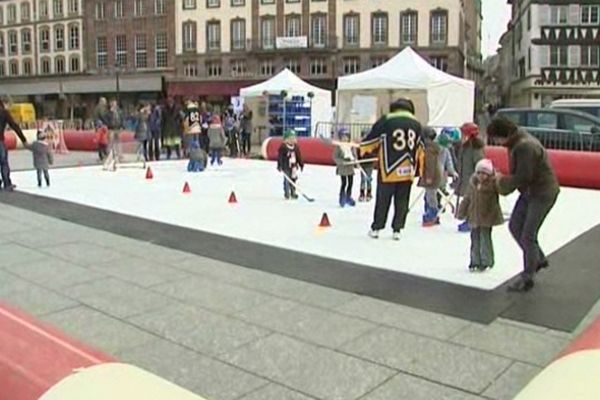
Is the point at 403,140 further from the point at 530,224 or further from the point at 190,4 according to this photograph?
the point at 190,4

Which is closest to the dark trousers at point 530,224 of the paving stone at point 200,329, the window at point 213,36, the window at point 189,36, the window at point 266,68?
the paving stone at point 200,329

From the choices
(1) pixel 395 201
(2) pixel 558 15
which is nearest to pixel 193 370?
(1) pixel 395 201

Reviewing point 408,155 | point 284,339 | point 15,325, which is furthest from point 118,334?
point 408,155

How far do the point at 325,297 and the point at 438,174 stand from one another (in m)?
4.17

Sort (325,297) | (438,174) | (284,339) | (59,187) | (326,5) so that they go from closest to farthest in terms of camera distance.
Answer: (284,339) → (325,297) → (438,174) → (59,187) → (326,5)

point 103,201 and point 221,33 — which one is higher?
point 221,33

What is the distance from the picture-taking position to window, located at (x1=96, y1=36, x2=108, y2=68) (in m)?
61.9

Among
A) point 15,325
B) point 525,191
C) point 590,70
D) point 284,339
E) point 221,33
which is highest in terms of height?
point 221,33

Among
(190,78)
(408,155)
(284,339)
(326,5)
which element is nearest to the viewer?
(284,339)

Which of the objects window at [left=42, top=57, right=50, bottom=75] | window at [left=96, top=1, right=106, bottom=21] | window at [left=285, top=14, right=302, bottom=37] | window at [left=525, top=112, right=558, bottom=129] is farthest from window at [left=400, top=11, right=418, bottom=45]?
window at [left=525, top=112, right=558, bottom=129]

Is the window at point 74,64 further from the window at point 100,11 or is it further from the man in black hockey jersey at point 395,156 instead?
the man in black hockey jersey at point 395,156

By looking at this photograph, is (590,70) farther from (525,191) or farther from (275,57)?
(525,191)

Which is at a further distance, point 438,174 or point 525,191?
point 438,174

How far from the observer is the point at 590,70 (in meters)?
49.3
